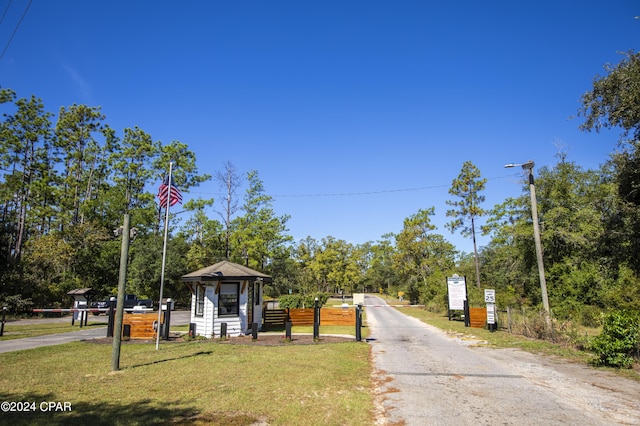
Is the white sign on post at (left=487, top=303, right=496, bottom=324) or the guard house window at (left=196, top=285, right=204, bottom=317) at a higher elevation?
the guard house window at (left=196, top=285, right=204, bottom=317)

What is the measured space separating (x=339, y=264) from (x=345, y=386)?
194 feet

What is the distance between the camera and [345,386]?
759 centimetres

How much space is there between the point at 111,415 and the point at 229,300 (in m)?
10.3

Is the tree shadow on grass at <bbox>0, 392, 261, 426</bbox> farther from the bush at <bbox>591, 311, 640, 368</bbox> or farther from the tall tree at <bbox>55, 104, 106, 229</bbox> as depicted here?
the tall tree at <bbox>55, 104, 106, 229</bbox>

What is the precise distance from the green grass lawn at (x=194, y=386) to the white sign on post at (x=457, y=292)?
13.4m

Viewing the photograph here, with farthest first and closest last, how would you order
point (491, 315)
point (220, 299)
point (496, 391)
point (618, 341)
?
point (491, 315) < point (220, 299) < point (618, 341) < point (496, 391)

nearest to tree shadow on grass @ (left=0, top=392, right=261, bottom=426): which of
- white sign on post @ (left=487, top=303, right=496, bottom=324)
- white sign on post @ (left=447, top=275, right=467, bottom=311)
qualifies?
white sign on post @ (left=487, top=303, right=496, bottom=324)

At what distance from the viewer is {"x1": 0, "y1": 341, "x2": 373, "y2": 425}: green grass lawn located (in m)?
5.64

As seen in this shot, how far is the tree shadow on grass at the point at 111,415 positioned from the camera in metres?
5.36

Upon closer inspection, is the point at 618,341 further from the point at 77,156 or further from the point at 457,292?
the point at 77,156

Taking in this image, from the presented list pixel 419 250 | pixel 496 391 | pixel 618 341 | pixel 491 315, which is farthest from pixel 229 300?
pixel 419 250

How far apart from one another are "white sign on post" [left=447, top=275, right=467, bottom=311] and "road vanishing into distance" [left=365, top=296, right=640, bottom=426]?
10965mm

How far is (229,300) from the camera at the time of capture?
15.9m

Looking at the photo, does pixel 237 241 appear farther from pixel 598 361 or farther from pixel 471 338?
pixel 598 361
